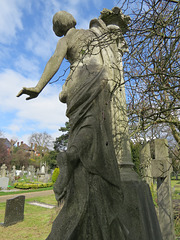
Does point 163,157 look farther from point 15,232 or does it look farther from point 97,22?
point 15,232

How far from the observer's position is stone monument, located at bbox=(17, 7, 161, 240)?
5.30ft

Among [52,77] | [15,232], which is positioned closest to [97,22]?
[52,77]

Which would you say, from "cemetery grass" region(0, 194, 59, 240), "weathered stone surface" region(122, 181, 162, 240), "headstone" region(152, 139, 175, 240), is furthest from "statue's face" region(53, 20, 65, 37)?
"cemetery grass" region(0, 194, 59, 240)

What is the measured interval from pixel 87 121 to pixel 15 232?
248 inches

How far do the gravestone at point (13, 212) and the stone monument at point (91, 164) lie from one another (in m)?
6.68

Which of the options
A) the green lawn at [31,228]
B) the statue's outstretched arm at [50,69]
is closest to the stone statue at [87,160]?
the statue's outstretched arm at [50,69]

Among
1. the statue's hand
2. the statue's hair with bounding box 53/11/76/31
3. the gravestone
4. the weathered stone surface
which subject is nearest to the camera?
the statue's hand

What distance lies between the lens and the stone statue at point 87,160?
160 centimetres

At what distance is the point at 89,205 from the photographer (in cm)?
162

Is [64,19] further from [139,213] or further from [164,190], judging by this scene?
[164,190]

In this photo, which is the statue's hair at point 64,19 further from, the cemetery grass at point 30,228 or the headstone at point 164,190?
the cemetery grass at point 30,228

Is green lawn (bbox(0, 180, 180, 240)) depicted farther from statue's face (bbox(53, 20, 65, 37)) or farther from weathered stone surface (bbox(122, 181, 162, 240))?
statue's face (bbox(53, 20, 65, 37))

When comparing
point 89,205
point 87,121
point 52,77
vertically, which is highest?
point 52,77

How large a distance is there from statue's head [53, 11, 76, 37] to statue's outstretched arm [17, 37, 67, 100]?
255 millimetres
